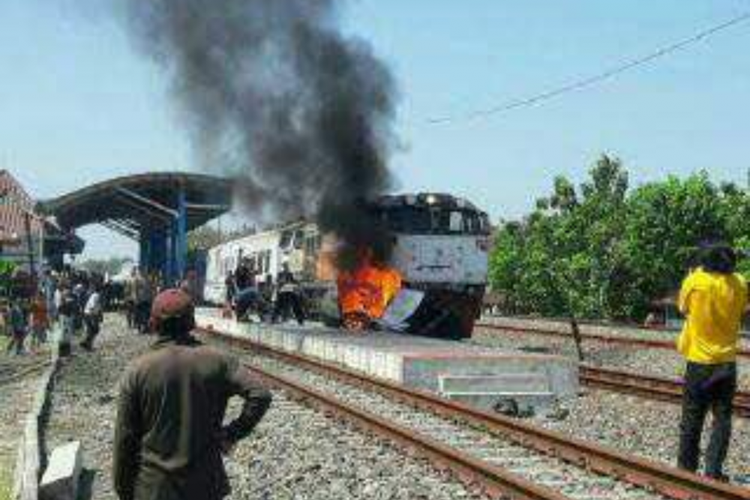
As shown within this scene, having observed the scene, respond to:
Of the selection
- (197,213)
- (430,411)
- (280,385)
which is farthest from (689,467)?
A: (197,213)

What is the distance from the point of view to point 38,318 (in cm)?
2916

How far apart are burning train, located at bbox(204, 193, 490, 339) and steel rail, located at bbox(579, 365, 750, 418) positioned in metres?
6.04

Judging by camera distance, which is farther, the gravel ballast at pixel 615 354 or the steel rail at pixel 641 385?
the gravel ballast at pixel 615 354

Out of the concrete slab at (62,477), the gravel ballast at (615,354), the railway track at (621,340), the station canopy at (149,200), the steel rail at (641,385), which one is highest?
the station canopy at (149,200)

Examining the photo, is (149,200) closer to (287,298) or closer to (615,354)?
(287,298)

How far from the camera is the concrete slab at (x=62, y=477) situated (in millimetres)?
9242

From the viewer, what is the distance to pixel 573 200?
57.7 metres

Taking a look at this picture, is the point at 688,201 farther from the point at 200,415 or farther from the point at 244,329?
the point at 200,415

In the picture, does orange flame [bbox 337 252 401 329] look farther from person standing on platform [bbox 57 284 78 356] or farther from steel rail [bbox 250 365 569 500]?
steel rail [bbox 250 365 569 500]

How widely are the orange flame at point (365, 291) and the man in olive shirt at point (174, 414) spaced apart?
19859 mm

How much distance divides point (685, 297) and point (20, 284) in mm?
23301

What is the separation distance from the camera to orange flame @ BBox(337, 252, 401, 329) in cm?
2512

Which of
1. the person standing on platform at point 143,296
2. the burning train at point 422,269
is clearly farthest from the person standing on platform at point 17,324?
the burning train at point 422,269

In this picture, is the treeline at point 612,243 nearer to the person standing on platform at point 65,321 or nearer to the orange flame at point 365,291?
the orange flame at point 365,291
